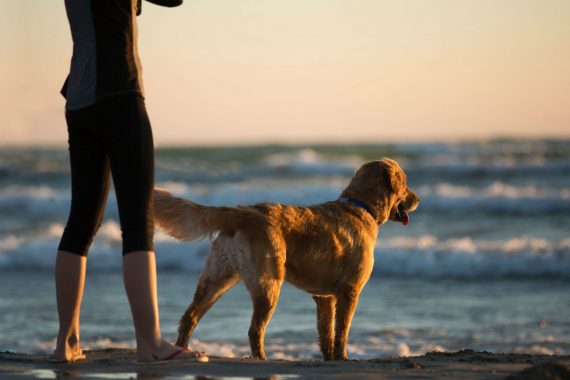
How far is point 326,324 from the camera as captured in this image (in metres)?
5.48

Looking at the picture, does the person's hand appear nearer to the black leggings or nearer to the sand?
the black leggings

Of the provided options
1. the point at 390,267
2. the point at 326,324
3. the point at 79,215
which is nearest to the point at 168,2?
Answer: the point at 79,215

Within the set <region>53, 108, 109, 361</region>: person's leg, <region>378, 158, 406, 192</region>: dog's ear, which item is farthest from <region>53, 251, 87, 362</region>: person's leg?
<region>378, 158, 406, 192</region>: dog's ear

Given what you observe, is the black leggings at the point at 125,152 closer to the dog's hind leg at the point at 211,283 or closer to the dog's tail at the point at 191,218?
the dog's tail at the point at 191,218

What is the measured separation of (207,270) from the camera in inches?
198

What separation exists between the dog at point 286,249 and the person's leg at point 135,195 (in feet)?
2.50

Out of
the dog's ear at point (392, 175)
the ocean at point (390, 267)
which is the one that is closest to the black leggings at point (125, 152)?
the dog's ear at point (392, 175)

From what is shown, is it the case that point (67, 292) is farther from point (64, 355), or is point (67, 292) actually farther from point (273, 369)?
point (273, 369)

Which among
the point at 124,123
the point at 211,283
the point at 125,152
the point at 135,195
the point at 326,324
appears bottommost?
the point at 326,324

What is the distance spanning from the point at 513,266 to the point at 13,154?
80.8 ft

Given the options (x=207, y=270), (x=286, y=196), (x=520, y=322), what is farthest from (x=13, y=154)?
(x=207, y=270)

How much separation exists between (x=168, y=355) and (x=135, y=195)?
2.48ft

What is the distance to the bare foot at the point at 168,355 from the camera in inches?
165

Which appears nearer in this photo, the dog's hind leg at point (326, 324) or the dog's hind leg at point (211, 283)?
the dog's hind leg at point (211, 283)
